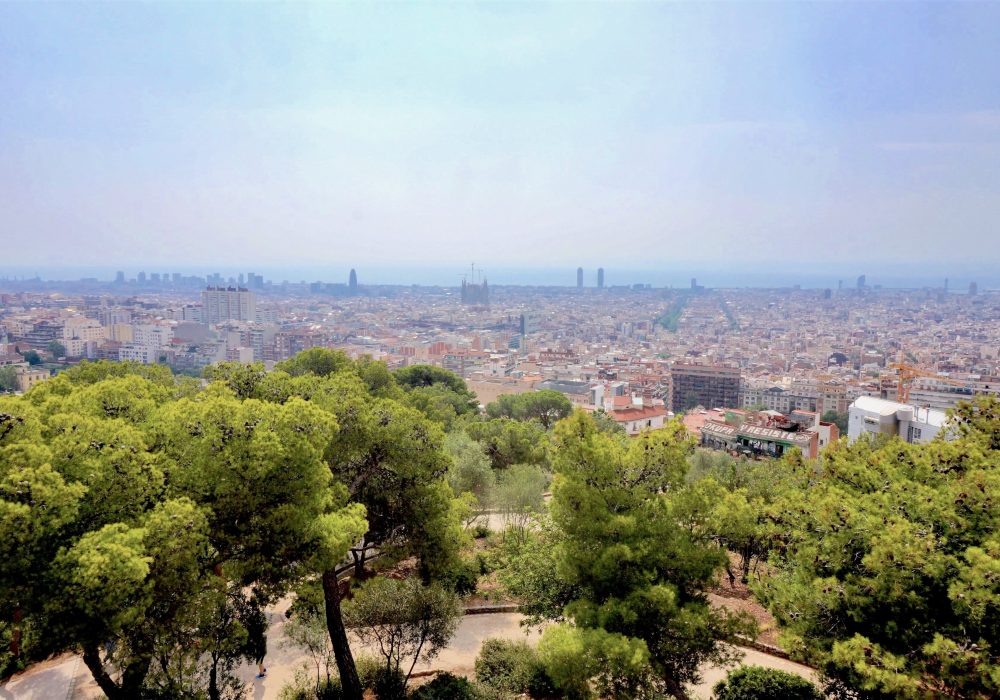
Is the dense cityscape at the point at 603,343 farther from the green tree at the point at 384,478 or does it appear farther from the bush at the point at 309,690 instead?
the bush at the point at 309,690

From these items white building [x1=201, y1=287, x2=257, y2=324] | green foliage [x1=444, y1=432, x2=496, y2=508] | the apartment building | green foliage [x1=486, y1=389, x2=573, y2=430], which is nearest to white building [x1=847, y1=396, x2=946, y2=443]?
green foliage [x1=486, y1=389, x2=573, y2=430]

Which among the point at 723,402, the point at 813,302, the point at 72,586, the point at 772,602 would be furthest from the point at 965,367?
the point at 813,302

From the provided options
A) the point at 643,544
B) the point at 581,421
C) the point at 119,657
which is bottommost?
the point at 119,657

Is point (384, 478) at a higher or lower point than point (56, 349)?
higher

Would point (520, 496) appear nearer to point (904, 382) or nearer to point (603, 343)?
point (904, 382)

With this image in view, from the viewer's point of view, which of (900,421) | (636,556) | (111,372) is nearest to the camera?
(636,556)

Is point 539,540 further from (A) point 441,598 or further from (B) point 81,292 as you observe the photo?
(B) point 81,292

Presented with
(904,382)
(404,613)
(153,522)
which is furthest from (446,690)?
(904,382)

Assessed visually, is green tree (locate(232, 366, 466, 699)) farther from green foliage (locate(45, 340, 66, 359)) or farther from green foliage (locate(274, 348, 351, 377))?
green foliage (locate(45, 340, 66, 359))
